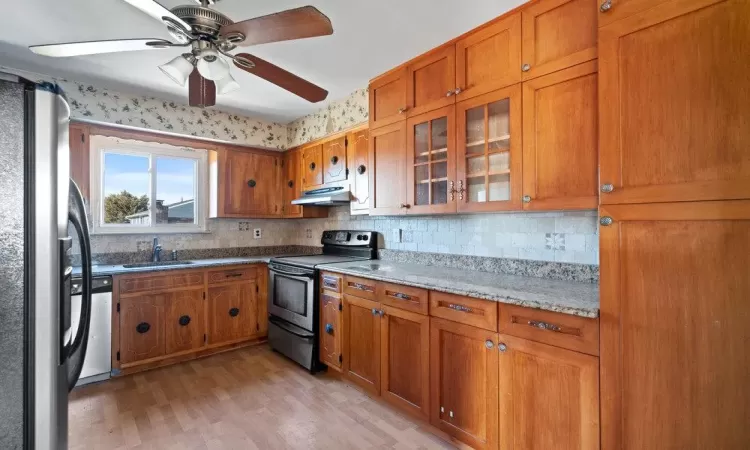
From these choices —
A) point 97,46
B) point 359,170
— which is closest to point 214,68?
point 97,46

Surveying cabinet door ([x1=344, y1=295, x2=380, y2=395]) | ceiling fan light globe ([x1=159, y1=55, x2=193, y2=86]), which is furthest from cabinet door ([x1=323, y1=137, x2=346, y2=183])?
ceiling fan light globe ([x1=159, y1=55, x2=193, y2=86])

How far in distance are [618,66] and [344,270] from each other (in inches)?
78.0

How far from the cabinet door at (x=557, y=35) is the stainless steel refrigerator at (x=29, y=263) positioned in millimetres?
1991

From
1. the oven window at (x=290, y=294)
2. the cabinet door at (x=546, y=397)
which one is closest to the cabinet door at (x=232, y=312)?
the oven window at (x=290, y=294)

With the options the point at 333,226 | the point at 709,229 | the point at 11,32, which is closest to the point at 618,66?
the point at 709,229

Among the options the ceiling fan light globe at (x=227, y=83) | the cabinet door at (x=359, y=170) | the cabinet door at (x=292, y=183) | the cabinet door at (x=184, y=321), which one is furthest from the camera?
the cabinet door at (x=292, y=183)

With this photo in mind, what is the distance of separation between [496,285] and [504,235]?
565 millimetres

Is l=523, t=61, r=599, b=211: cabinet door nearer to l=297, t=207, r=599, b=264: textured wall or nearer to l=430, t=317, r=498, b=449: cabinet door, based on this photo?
l=297, t=207, r=599, b=264: textured wall

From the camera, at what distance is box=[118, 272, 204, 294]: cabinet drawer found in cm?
291

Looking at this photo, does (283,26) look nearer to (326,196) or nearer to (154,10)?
(154,10)

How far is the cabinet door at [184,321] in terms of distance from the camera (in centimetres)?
313

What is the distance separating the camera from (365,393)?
8.42ft

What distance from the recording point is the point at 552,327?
151 cm

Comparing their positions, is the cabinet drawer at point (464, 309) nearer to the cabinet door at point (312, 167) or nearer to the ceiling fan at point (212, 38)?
the ceiling fan at point (212, 38)
